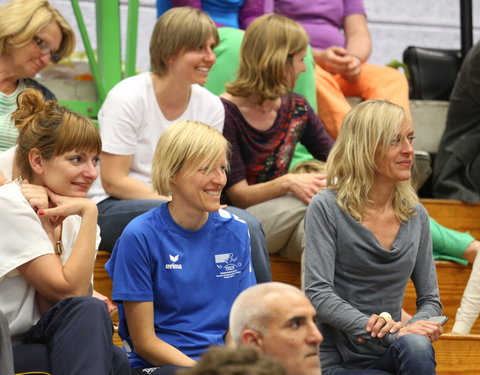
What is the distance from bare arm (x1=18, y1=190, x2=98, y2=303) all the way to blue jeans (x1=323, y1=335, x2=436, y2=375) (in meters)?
0.65

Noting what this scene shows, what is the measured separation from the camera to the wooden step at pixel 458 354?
2520 mm

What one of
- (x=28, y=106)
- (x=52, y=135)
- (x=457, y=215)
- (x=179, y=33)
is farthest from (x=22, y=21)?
(x=457, y=215)

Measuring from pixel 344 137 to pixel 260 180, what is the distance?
0.76 m

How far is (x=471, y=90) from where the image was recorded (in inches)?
141

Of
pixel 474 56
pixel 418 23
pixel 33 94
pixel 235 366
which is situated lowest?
pixel 418 23

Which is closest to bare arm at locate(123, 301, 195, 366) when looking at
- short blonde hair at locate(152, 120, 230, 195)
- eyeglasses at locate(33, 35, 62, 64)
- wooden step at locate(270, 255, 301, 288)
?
short blonde hair at locate(152, 120, 230, 195)

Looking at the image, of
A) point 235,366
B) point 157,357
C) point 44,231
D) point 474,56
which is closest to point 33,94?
point 44,231

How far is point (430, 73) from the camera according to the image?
408 centimetres

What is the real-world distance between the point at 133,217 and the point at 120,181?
0.16 m

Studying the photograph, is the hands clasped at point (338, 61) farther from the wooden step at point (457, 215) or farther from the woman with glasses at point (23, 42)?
the woman with glasses at point (23, 42)

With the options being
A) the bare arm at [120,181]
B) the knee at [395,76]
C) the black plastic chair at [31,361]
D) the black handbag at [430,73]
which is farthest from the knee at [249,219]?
the black handbag at [430,73]

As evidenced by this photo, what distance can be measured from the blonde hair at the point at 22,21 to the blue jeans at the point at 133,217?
53cm

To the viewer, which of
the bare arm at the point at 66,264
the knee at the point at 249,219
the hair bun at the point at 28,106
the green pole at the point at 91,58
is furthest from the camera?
the green pole at the point at 91,58

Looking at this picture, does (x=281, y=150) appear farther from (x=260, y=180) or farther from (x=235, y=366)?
(x=235, y=366)
